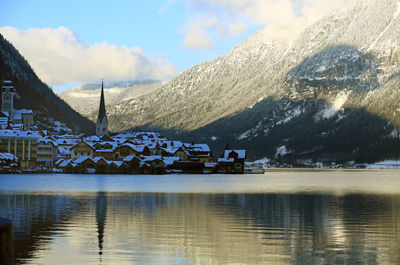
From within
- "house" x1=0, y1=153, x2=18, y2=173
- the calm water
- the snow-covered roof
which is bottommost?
the calm water

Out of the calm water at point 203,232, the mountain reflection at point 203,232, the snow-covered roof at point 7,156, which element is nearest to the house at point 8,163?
the snow-covered roof at point 7,156

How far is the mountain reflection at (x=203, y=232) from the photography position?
32906 millimetres

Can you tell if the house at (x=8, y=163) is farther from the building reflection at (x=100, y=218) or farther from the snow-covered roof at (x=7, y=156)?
the building reflection at (x=100, y=218)

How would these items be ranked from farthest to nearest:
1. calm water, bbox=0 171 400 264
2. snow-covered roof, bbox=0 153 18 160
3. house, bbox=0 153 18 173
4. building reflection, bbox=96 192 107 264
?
snow-covered roof, bbox=0 153 18 160 → house, bbox=0 153 18 173 → building reflection, bbox=96 192 107 264 → calm water, bbox=0 171 400 264

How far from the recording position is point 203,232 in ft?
138

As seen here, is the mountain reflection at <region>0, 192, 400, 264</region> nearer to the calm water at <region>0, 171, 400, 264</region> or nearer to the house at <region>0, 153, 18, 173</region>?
the calm water at <region>0, 171, 400, 264</region>

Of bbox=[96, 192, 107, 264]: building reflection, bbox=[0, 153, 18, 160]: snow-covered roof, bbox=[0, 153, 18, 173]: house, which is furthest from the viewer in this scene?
bbox=[0, 153, 18, 160]: snow-covered roof

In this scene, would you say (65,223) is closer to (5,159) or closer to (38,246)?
(38,246)

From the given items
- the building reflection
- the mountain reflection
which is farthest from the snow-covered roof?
the mountain reflection

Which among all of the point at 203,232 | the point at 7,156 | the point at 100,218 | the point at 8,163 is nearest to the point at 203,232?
the point at 203,232

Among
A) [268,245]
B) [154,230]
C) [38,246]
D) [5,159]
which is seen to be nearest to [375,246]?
[268,245]

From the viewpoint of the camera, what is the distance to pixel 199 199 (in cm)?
7344

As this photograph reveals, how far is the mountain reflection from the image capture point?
32.9 meters

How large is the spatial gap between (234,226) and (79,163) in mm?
158838
